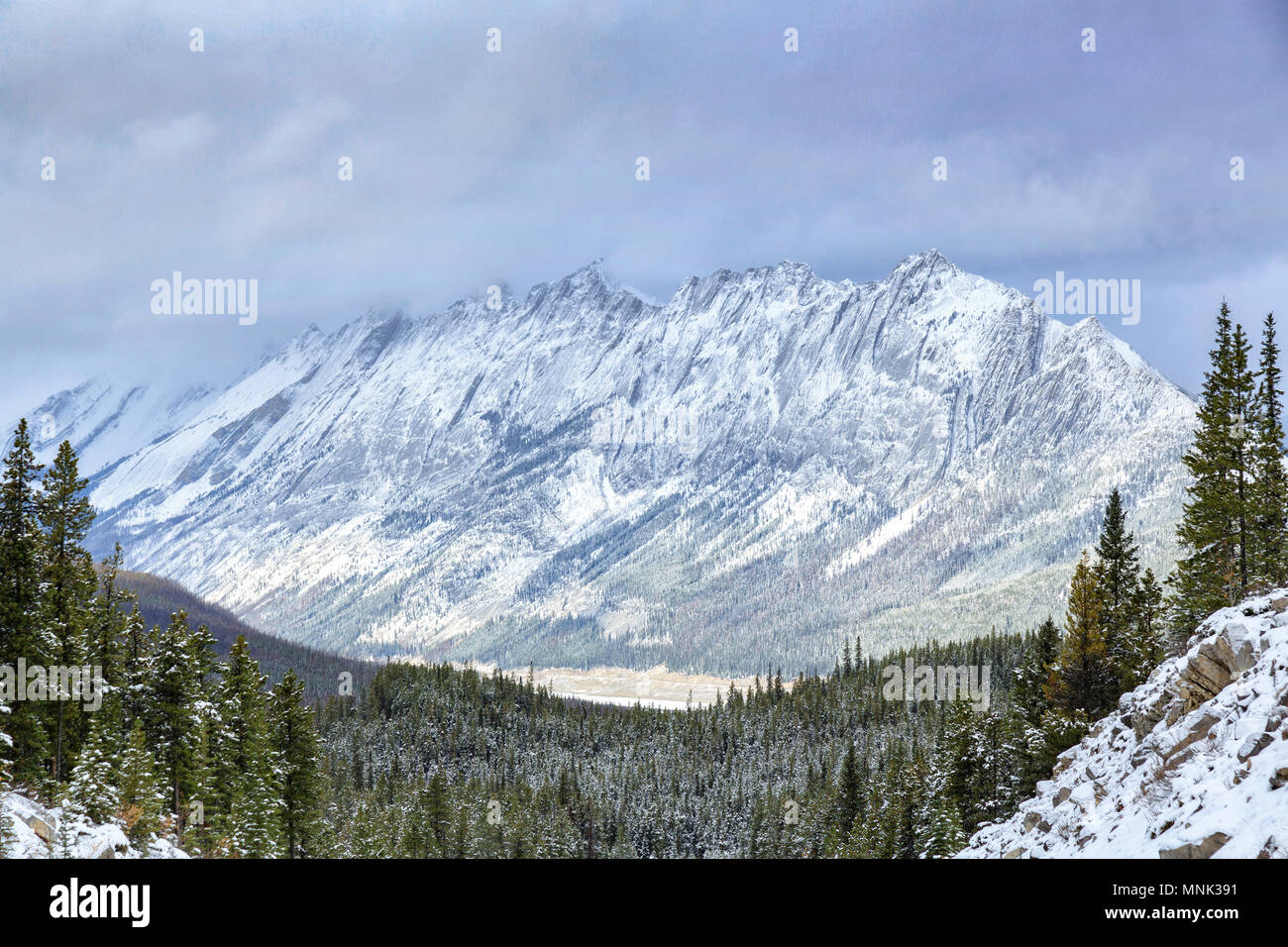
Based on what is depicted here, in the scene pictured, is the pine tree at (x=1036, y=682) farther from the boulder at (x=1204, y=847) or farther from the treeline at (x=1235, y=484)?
the boulder at (x=1204, y=847)

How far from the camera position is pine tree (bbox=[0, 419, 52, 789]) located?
39.7 meters

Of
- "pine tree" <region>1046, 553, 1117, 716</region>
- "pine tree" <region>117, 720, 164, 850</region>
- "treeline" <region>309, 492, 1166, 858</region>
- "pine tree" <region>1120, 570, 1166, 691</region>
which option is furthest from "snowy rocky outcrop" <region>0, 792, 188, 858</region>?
"pine tree" <region>1120, 570, 1166, 691</region>

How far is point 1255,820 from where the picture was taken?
53.9 ft

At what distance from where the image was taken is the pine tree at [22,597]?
39.7 m

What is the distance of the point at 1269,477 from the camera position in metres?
48.1

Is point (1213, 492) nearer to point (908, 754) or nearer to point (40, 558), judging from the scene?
point (40, 558)

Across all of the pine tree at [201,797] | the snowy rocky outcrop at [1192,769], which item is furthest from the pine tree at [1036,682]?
the pine tree at [201,797]

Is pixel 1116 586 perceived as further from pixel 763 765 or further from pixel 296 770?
pixel 763 765

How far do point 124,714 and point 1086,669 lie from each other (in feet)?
157

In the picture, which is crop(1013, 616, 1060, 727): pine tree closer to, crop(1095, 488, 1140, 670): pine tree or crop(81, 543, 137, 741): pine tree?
crop(1095, 488, 1140, 670): pine tree

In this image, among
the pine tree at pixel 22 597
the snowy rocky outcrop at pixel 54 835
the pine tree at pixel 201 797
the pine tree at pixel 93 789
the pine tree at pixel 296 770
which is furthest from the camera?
the pine tree at pixel 296 770

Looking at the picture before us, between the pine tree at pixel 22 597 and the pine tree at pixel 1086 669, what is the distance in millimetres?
46140

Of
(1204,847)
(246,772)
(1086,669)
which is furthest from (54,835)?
(1086,669)
